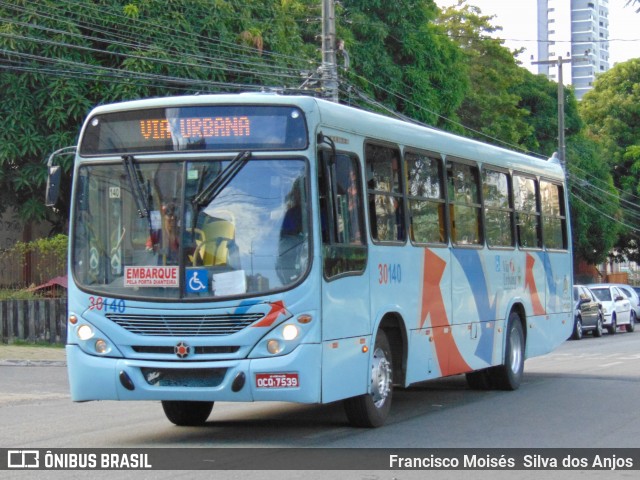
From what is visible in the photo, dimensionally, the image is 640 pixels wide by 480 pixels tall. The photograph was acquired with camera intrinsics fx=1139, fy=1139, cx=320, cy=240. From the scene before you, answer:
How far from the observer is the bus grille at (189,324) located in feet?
33.4

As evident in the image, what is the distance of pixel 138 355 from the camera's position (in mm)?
10414

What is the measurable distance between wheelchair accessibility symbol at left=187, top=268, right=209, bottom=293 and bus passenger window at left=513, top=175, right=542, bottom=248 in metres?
7.45

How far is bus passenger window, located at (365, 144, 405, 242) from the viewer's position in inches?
466

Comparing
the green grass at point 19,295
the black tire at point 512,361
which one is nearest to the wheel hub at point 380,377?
the black tire at point 512,361

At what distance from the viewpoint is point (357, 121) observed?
11.6 m

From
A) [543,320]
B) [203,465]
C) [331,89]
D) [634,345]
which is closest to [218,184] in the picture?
[203,465]

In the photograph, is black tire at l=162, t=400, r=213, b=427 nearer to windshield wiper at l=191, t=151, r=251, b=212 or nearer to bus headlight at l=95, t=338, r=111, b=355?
bus headlight at l=95, t=338, r=111, b=355

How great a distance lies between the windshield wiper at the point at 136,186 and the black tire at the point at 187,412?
240cm

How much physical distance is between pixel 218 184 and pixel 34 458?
9.57ft

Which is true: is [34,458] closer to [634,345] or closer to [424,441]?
[424,441]

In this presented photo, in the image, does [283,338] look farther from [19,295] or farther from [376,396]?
[19,295]

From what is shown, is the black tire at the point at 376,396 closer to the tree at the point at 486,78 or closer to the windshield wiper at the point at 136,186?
the windshield wiper at the point at 136,186

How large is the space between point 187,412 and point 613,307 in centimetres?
2711

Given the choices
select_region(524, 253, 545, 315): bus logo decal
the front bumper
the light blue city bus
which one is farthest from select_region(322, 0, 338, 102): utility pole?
the front bumper
